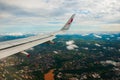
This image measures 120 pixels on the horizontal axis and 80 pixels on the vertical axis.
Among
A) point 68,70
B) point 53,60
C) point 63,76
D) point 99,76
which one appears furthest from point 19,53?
point 53,60

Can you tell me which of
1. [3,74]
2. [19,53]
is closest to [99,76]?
[3,74]

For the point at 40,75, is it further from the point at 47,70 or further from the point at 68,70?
the point at 68,70

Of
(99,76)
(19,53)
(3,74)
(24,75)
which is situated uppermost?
(19,53)

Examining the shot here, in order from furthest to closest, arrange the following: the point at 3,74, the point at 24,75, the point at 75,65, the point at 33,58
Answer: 1. the point at 33,58
2. the point at 75,65
3. the point at 24,75
4. the point at 3,74

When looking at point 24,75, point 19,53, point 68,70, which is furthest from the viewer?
point 68,70

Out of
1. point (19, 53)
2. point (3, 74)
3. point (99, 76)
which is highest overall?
point (19, 53)

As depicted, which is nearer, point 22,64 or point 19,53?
point 19,53

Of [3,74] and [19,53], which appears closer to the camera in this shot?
[19,53]

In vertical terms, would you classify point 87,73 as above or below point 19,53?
below

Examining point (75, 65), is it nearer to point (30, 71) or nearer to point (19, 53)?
point (30, 71)
